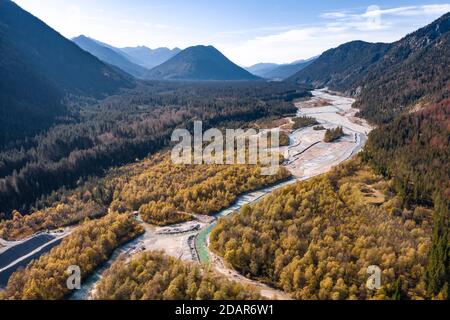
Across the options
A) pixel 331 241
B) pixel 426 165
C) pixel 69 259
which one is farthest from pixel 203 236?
pixel 426 165

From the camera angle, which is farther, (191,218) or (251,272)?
(191,218)

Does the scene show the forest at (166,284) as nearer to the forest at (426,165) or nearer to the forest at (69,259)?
the forest at (69,259)

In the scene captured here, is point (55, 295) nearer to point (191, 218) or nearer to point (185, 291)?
point (185, 291)

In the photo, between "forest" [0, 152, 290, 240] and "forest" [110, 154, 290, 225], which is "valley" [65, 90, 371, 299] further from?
"forest" [0, 152, 290, 240]

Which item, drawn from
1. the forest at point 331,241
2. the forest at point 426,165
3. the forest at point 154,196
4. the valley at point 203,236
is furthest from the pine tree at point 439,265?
the forest at point 154,196

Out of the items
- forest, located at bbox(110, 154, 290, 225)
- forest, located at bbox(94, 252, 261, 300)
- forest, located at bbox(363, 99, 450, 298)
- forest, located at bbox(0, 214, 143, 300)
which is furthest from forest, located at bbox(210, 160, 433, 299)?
forest, located at bbox(0, 214, 143, 300)

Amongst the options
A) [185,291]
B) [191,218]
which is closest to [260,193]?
[191,218]
